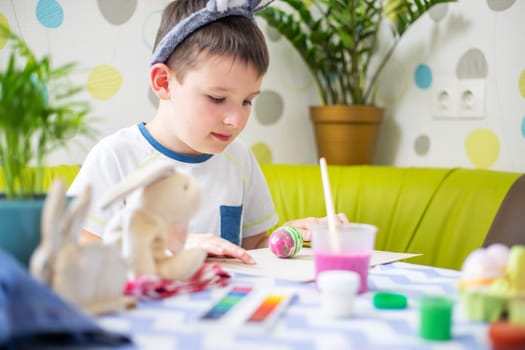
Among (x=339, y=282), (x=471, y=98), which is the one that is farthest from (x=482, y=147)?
(x=339, y=282)

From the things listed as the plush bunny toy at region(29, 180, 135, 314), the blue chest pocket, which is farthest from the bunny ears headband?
the plush bunny toy at region(29, 180, 135, 314)

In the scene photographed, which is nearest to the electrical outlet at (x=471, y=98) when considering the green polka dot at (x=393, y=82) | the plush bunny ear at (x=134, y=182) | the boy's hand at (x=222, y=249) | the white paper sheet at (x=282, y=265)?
the green polka dot at (x=393, y=82)

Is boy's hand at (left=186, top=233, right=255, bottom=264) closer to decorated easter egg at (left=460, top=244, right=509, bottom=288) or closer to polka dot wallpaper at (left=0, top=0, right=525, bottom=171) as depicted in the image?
decorated easter egg at (left=460, top=244, right=509, bottom=288)

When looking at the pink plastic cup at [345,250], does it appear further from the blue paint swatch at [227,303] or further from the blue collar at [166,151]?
the blue collar at [166,151]

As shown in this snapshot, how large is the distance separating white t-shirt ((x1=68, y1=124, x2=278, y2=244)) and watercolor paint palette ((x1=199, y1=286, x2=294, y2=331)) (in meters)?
0.48

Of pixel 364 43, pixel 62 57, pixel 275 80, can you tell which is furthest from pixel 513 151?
pixel 62 57

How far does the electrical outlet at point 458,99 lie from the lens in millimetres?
2008

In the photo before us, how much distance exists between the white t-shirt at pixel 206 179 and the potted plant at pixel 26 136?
19.2 inches

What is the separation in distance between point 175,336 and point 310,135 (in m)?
1.85

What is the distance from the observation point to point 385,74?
7.54 feet

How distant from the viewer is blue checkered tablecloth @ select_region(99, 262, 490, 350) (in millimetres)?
613

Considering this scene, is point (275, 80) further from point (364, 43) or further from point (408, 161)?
point (408, 161)

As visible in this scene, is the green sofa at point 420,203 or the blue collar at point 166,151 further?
the green sofa at point 420,203

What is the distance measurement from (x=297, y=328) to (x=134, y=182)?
251mm
